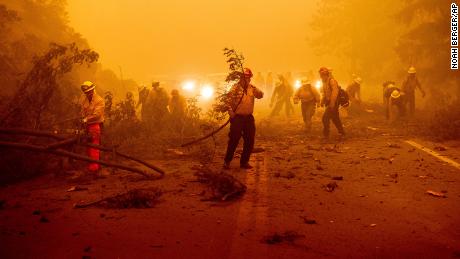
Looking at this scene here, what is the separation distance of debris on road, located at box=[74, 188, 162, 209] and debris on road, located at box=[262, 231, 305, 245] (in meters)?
1.94

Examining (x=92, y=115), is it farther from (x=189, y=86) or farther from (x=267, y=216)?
(x=189, y=86)

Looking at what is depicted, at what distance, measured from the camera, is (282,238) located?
4.85 meters

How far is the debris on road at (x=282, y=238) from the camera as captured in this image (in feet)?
15.7

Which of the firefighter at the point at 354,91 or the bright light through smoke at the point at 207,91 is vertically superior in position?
the bright light through smoke at the point at 207,91

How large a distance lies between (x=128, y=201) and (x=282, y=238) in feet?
7.68

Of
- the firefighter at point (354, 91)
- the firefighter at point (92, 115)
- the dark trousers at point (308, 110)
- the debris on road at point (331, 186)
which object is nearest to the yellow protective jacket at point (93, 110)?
the firefighter at point (92, 115)

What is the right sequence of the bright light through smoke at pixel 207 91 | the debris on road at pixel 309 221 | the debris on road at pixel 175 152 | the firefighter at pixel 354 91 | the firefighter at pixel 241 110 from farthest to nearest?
the bright light through smoke at pixel 207 91 → the firefighter at pixel 354 91 → the debris on road at pixel 175 152 → the firefighter at pixel 241 110 → the debris on road at pixel 309 221

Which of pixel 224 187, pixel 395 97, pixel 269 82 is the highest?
pixel 269 82

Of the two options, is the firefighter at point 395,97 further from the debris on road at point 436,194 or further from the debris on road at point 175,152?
the debris on road at point 436,194

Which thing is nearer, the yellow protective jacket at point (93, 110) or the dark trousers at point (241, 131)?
the dark trousers at point (241, 131)

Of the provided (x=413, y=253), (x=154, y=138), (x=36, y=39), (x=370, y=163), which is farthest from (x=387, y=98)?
(x=36, y=39)

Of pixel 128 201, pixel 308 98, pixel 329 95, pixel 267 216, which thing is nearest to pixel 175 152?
pixel 128 201

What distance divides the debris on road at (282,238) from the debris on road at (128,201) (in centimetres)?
194

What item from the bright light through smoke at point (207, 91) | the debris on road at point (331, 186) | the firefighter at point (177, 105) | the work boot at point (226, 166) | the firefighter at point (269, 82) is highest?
the firefighter at point (269, 82)
